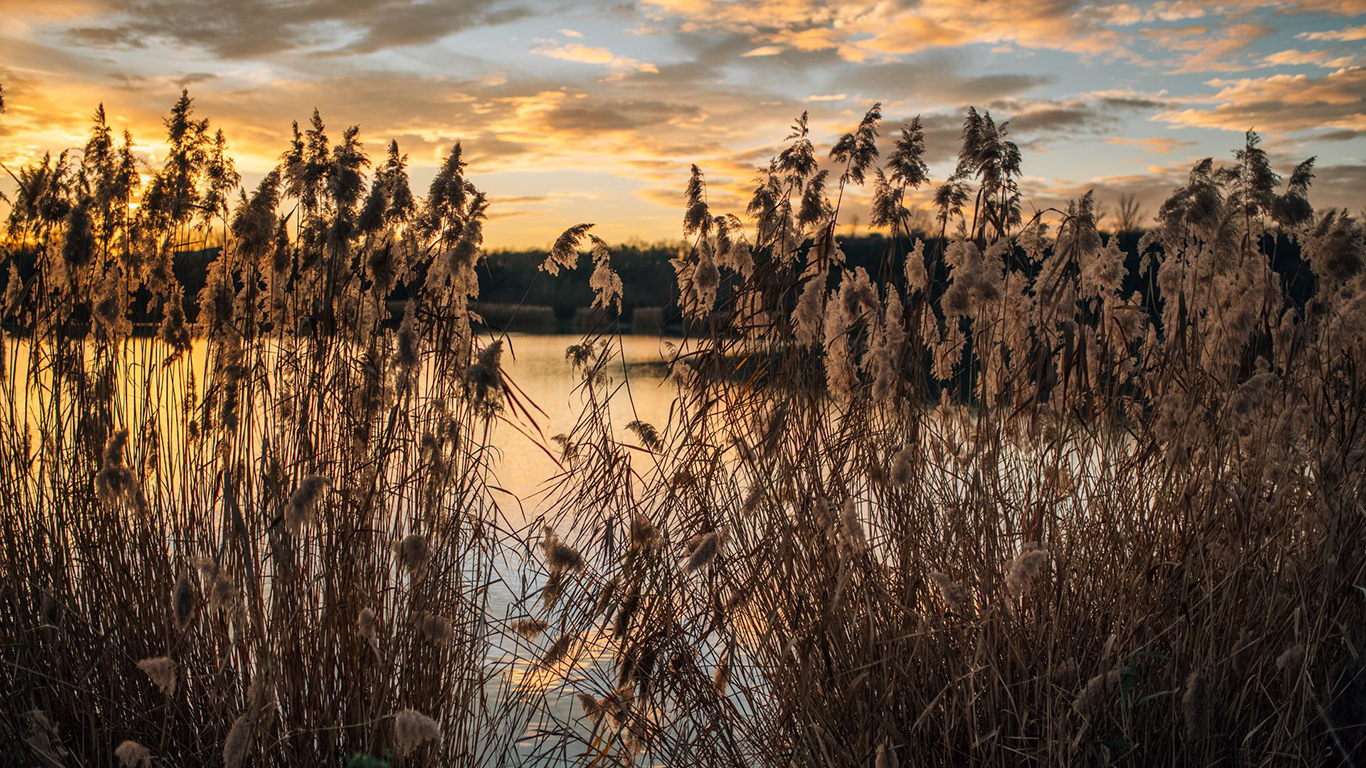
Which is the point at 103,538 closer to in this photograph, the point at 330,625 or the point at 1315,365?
the point at 330,625

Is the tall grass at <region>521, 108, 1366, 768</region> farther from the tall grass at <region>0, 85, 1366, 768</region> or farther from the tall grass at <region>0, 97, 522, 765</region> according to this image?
the tall grass at <region>0, 97, 522, 765</region>

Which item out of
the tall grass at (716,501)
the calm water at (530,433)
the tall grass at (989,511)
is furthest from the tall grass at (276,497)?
the tall grass at (989,511)

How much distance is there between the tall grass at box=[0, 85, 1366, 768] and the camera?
7.73ft

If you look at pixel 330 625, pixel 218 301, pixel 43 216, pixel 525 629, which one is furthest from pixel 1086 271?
pixel 43 216

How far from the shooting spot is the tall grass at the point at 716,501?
2.36 metres

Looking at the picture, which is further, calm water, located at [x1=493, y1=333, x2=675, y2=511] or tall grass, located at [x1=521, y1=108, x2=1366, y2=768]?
calm water, located at [x1=493, y1=333, x2=675, y2=511]

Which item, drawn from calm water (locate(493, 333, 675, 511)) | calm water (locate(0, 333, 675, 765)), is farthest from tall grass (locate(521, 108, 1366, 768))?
calm water (locate(493, 333, 675, 511))

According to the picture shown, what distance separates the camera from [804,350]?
3.09 metres

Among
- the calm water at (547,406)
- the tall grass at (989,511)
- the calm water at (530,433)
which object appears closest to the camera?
the tall grass at (989,511)

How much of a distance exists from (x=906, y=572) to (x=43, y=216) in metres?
2.89

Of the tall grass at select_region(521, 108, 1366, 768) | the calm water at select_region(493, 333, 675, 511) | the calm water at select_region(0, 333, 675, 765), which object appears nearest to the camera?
the tall grass at select_region(521, 108, 1366, 768)

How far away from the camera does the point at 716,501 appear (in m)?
3.16

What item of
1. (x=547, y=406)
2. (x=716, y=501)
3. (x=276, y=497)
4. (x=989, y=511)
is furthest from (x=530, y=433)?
(x=989, y=511)

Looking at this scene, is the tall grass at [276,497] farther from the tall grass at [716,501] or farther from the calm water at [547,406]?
the calm water at [547,406]
